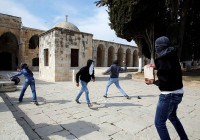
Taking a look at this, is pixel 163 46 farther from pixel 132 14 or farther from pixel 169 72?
pixel 132 14

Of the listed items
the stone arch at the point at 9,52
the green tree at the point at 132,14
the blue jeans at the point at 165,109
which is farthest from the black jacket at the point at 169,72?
the stone arch at the point at 9,52

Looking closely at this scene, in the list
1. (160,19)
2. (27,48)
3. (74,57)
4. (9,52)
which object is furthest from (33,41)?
(160,19)

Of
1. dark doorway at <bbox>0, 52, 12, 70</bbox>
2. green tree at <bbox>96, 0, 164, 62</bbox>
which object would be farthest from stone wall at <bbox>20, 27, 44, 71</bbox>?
green tree at <bbox>96, 0, 164, 62</bbox>

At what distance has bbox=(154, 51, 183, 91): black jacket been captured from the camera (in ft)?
6.07

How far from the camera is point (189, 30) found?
12.0 metres

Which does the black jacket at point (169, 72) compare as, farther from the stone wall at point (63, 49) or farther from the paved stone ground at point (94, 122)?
the stone wall at point (63, 49)

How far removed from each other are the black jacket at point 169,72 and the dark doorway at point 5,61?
1131 inches

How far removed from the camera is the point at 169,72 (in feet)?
6.07

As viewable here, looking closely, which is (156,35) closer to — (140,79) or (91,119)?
(140,79)

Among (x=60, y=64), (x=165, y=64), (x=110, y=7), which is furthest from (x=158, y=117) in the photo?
(x=110, y=7)

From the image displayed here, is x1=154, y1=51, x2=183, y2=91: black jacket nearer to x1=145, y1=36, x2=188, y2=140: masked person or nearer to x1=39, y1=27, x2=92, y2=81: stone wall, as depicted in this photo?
x1=145, y1=36, x2=188, y2=140: masked person

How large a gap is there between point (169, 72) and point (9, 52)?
28843mm

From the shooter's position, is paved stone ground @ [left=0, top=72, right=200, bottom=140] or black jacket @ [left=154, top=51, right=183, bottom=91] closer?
black jacket @ [left=154, top=51, right=183, bottom=91]

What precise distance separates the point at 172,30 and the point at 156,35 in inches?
99.3
